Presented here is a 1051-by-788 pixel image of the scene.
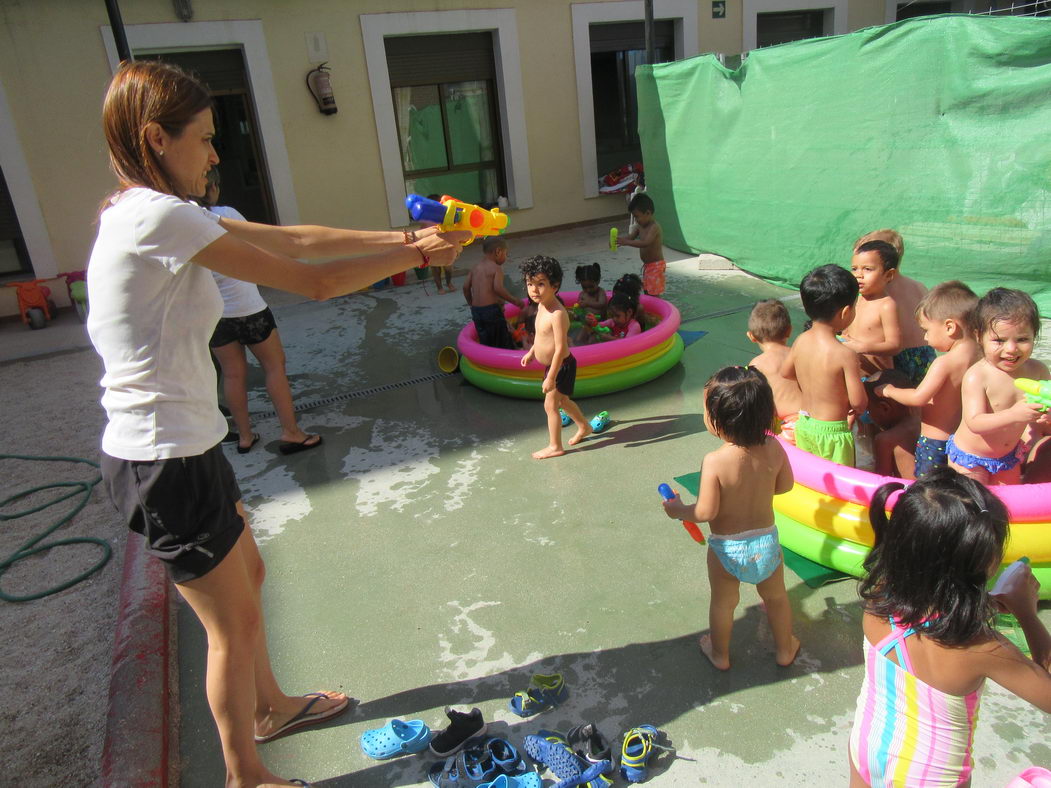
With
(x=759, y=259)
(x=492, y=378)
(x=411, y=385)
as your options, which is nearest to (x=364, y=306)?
(x=411, y=385)

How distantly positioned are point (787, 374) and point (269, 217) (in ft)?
30.1

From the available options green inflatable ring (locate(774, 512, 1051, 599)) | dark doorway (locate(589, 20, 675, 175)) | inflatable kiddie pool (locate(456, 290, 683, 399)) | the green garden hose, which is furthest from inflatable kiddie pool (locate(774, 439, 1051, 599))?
dark doorway (locate(589, 20, 675, 175))

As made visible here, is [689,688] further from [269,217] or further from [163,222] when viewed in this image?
[269,217]

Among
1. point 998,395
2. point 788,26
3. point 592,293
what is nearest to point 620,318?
point 592,293

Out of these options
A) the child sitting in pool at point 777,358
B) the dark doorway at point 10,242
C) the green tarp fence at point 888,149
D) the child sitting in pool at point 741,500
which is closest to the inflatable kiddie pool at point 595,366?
the child sitting in pool at point 777,358

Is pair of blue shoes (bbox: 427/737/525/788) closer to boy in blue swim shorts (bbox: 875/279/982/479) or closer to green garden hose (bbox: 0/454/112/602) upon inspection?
boy in blue swim shorts (bbox: 875/279/982/479)

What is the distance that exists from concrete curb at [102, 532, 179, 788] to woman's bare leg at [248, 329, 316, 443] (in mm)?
1486

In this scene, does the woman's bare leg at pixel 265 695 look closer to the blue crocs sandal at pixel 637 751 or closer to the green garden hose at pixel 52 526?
the blue crocs sandal at pixel 637 751

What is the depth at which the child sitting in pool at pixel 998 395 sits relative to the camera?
2.69 metres

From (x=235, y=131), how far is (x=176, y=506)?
39.9ft

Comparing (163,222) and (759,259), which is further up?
(163,222)

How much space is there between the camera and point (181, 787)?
2381 millimetres

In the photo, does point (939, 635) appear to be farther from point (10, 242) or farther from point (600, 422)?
point (10, 242)

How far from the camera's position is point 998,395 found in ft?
9.00
